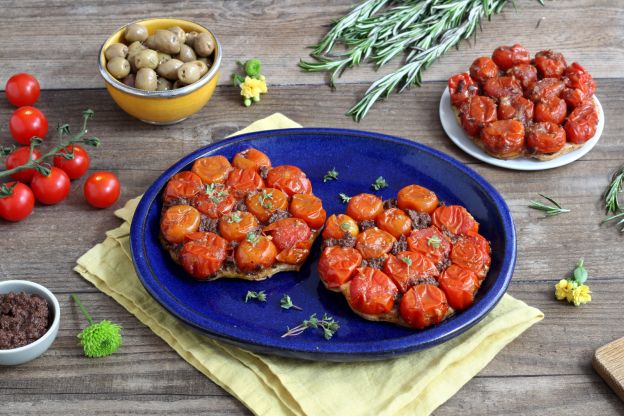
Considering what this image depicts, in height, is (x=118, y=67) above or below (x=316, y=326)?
above

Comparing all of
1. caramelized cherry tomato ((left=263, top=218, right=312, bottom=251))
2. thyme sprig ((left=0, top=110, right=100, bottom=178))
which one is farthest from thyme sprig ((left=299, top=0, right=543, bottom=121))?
thyme sprig ((left=0, top=110, right=100, bottom=178))

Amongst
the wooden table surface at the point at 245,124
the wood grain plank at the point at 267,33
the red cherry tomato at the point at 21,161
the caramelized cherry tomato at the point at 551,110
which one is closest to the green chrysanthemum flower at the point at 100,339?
the wooden table surface at the point at 245,124

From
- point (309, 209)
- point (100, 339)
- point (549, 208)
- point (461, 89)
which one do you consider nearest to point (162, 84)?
point (309, 209)

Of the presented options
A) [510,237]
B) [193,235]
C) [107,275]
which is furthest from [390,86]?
[107,275]

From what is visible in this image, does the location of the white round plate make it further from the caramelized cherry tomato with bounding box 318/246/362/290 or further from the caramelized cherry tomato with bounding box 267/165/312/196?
the caramelized cherry tomato with bounding box 318/246/362/290

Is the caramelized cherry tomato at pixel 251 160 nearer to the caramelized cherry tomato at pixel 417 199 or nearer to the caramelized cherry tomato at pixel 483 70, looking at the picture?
the caramelized cherry tomato at pixel 417 199

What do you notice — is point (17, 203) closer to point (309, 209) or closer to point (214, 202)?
point (214, 202)
